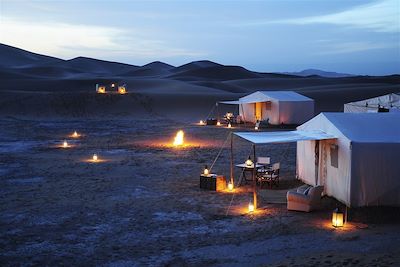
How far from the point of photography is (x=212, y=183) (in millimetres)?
14812

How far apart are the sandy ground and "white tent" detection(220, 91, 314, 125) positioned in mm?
13243

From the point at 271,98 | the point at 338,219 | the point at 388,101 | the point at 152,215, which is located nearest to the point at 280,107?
the point at 271,98

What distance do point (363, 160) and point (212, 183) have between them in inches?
175

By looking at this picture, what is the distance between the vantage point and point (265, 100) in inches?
1353

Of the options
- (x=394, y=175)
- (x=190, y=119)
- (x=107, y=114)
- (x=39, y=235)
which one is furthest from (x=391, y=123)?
(x=107, y=114)

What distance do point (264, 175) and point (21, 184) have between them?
721cm

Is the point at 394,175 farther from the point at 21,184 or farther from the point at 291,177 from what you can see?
the point at 21,184

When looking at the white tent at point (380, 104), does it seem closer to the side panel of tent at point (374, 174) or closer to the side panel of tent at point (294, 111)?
the side panel of tent at point (294, 111)

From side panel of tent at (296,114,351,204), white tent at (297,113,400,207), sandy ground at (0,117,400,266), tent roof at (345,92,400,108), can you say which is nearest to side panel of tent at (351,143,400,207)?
white tent at (297,113,400,207)

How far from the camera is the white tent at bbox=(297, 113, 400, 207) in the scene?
1195 cm

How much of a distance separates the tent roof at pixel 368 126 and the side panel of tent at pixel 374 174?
0.82ft

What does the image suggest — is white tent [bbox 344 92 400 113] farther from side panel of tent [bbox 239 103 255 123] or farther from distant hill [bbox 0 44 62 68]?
distant hill [bbox 0 44 62 68]

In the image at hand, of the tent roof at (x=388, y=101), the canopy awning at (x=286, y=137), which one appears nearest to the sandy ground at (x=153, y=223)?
the canopy awning at (x=286, y=137)

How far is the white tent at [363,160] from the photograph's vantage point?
39.2 feet
